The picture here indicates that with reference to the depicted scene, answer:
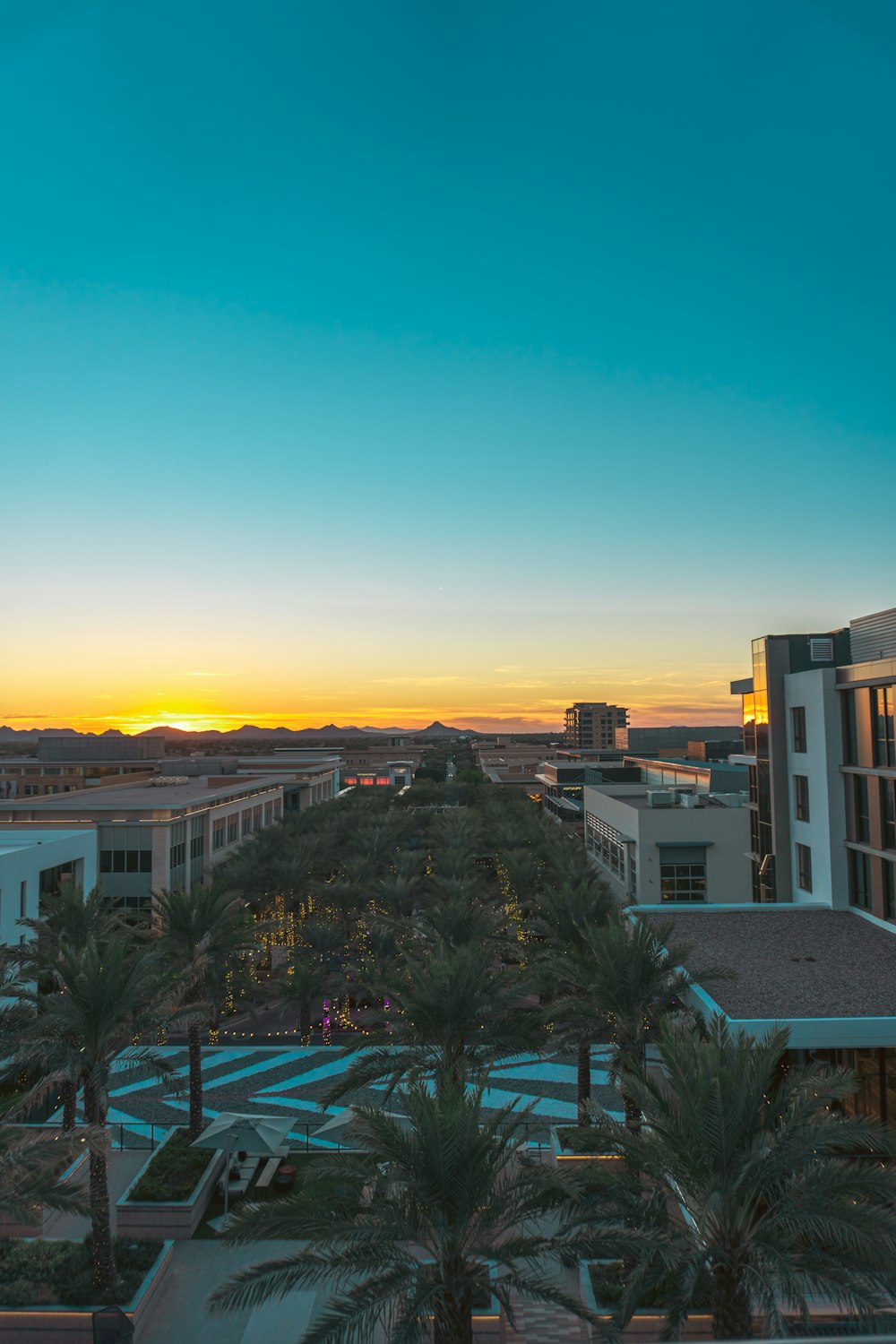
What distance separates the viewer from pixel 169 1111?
2227 centimetres

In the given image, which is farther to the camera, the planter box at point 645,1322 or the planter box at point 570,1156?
the planter box at point 570,1156

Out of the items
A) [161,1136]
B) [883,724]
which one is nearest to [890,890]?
[883,724]

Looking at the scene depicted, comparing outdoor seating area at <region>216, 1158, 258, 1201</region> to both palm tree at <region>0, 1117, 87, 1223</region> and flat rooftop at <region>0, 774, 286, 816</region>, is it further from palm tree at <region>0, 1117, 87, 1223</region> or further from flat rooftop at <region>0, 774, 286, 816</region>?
flat rooftop at <region>0, 774, 286, 816</region>

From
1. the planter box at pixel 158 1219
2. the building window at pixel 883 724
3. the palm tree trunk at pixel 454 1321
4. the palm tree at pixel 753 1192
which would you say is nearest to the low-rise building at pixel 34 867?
the planter box at pixel 158 1219

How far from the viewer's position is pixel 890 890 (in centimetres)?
2217

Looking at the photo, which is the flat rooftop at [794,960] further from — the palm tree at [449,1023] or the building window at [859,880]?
the palm tree at [449,1023]

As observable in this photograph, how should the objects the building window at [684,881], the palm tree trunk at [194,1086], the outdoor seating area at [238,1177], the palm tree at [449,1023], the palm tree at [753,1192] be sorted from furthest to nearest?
1. the building window at [684,881]
2. the palm tree trunk at [194,1086]
3. the outdoor seating area at [238,1177]
4. the palm tree at [449,1023]
5. the palm tree at [753,1192]

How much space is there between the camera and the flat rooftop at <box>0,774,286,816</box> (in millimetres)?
40750

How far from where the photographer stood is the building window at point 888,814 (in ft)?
71.4

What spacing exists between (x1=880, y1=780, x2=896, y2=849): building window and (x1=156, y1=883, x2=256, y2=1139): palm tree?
18.2 metres

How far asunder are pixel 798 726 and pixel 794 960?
29.6 feet

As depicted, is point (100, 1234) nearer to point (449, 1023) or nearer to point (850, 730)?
point (449, 1023)

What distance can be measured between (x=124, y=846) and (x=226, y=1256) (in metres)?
26.7

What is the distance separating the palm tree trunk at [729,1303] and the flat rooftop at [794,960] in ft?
22.2
